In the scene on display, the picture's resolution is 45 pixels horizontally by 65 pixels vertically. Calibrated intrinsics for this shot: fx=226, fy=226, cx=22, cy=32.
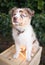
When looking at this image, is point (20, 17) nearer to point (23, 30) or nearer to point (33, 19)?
point (23, 30)

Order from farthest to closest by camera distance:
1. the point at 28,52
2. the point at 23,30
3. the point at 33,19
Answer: the point at 33,19 → the point at 28,52 → the point at 23,30

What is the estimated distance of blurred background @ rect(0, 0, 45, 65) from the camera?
3296 millimetres

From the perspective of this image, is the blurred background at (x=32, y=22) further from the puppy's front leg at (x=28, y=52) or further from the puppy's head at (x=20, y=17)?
the puppy's head at (x=20, y=17)

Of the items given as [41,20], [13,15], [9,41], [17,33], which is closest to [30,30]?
[17,33]

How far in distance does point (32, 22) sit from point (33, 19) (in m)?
0.05

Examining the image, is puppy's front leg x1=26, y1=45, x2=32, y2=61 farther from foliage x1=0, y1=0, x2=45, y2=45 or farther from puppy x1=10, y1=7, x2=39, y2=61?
foliage x1=0, y1=0, x2=45, y2=45

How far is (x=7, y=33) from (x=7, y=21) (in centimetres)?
22

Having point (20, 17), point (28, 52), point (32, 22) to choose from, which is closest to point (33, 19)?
point (32, 22)

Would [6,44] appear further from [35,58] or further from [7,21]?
[35,58]

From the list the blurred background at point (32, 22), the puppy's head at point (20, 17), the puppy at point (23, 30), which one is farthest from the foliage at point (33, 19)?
the puppy's head at point (20, 17)

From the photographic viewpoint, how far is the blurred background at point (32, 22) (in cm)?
330

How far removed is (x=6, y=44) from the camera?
3.43 metres

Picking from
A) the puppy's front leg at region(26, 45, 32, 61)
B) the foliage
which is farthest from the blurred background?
the puppy's front leg at region(26, 45, 32, 61)

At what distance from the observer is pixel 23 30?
7.11 ft
